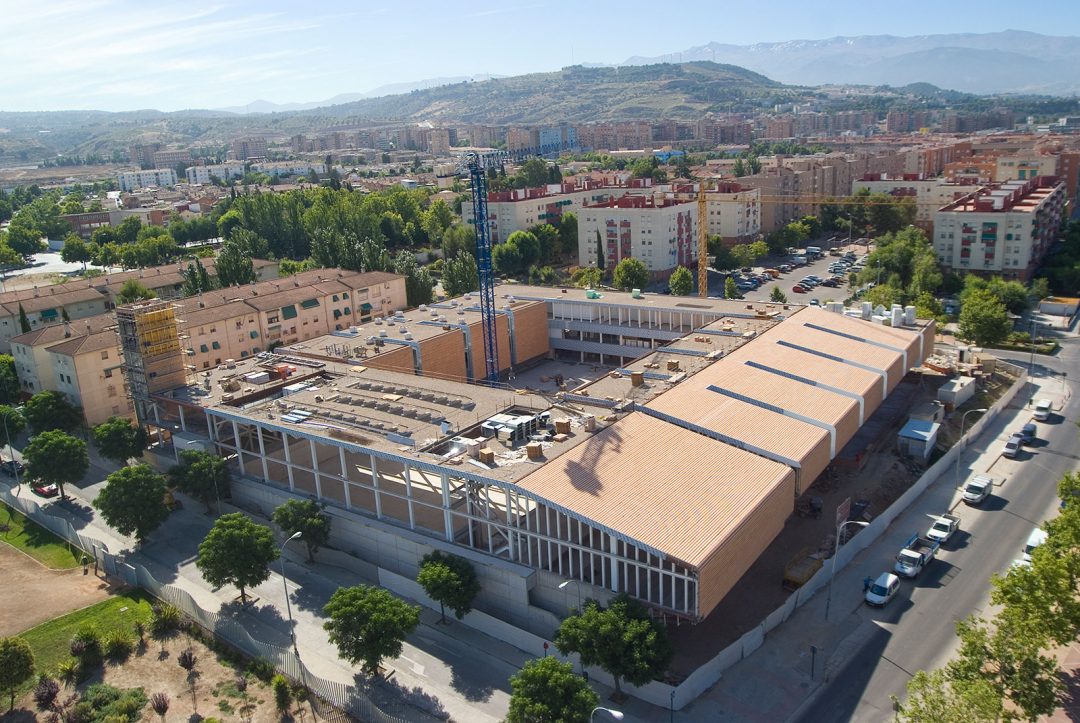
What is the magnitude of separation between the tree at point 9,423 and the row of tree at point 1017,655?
170ft

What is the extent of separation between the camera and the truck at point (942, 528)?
1374 inches

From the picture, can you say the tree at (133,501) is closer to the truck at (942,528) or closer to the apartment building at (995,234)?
the truck at (942,528)

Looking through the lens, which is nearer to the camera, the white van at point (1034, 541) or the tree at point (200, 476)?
the white van at point (1034, 541)

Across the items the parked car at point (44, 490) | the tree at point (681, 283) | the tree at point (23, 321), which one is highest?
the tree at point (23, 321)

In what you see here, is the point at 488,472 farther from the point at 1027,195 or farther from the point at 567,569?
the point at 1027,195

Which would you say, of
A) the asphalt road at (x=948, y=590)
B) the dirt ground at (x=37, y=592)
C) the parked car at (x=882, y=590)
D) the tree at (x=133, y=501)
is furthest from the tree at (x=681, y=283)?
the dirt ground at (x=37, y=592)

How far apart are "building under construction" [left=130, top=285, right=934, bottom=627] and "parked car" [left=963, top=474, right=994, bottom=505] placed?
242 inches

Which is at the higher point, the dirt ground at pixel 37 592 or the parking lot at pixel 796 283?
the parking lot at pixel 796 283

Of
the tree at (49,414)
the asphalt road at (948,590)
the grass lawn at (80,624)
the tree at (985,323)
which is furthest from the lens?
the tree at (985,323)

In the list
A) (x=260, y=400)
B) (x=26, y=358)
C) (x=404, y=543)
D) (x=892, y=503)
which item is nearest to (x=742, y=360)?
(x=892, y=503)

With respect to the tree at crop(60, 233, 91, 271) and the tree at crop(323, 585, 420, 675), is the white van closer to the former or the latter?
the tree at crop(323, 585, 420, 675)

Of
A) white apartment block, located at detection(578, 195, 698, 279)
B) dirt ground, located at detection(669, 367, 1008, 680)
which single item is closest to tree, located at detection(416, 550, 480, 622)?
dirt ground, located at detection(669, 367, 1008, 680)

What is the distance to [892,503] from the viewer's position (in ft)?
125

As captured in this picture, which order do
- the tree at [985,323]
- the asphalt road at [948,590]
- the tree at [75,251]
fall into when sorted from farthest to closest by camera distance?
the tree at [75,251] → the tree at [985,323] → the asphalt road at [948,590]
